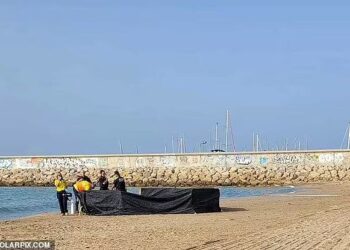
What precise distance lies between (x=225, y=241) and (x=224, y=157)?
49.2 m

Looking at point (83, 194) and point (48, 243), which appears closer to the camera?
point (48, 243)

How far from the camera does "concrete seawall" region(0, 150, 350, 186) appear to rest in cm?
5956

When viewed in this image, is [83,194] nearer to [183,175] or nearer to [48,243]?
[48,243]

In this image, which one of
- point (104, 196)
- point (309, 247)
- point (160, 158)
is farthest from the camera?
point (160, 158)

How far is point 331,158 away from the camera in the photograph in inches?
2341

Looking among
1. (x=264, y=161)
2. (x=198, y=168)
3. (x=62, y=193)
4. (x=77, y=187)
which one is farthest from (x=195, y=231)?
(x=198, y=168)

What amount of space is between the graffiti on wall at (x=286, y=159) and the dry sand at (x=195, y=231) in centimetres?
3884

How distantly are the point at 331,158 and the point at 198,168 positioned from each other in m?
12.2

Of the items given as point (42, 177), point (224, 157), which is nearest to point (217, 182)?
point (224, 157)

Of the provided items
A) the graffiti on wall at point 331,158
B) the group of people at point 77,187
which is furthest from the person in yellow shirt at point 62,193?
the graffiti on wall at point 331,158

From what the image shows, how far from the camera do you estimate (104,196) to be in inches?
911

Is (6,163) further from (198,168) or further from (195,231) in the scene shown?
(195,231)

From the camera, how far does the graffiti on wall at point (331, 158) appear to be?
194 ft

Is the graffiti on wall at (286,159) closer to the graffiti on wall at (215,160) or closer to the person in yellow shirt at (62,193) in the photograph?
the graffiti on wall at (215,160)
